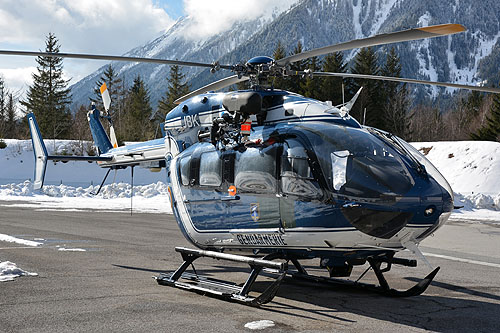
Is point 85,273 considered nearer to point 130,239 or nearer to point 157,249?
point 157,249

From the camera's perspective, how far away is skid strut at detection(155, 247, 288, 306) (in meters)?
6.22

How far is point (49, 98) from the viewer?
61.1 meters

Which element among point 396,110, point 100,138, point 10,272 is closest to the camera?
point 10,272

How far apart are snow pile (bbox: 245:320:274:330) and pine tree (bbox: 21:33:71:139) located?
5529 cm

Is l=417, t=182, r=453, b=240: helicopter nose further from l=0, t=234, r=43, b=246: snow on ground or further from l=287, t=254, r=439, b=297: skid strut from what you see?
l=0, t=234, r=43, b=246: snow on ground

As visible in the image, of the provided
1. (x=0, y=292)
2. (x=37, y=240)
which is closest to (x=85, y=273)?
(x=0, y=292)

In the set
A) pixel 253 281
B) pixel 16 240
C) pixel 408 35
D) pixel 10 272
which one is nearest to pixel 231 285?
pixel 253 281

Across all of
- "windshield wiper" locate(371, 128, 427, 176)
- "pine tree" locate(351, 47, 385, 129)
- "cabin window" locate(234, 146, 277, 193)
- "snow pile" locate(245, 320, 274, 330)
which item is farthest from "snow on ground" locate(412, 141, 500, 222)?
"pine tree" locate(351, 47, 385, 129)

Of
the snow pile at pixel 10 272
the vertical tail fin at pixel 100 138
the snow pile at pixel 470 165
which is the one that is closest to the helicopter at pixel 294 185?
the snow pile at pixel 10 272

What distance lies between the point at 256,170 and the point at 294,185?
0.67 meters

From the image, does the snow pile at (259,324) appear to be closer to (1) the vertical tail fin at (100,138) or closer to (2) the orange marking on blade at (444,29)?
(2) the orange marking on blade at (444,29)

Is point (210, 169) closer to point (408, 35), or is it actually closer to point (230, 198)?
point (230, 198)

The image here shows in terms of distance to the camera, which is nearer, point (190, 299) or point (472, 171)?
point (190, 299)

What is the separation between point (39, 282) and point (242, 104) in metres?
3.61
